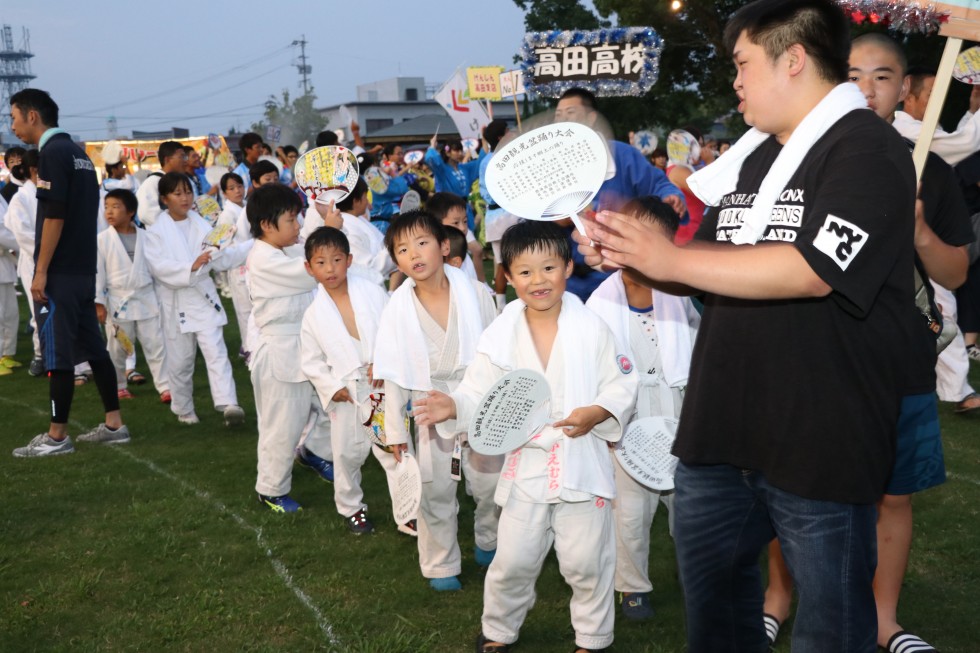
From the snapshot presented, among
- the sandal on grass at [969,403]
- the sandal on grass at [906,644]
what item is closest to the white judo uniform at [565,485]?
the sandal on grass at [906,644]

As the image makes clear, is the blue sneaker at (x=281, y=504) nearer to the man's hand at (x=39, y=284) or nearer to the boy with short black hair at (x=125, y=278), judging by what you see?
the man's hand at (x=39, y=284)

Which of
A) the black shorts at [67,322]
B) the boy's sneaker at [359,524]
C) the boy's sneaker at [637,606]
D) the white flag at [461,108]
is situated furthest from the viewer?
the white flag at [461,108]

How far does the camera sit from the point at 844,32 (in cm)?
217

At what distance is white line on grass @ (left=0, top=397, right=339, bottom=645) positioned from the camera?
3.92 metres

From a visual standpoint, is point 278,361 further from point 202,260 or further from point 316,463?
point 202,260

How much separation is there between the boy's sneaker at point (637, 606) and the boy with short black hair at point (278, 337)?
224 centimetres

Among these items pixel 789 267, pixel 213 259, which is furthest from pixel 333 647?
pixel 213 259

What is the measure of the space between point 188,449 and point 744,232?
546 cm

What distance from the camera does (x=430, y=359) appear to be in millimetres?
4316

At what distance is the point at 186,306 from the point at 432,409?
458 cm

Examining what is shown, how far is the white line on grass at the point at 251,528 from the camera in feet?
12.9

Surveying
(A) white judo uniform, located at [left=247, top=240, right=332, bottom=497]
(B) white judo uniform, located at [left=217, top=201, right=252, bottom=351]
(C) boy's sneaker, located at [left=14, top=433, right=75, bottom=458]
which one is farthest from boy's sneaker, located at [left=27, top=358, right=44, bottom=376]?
(A) white judo uniform, located at [left=247, top=240, right=332, bottom=497]

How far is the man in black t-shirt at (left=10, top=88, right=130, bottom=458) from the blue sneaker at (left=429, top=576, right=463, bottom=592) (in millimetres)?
3506

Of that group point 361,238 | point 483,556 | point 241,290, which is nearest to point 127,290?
point 241,290
